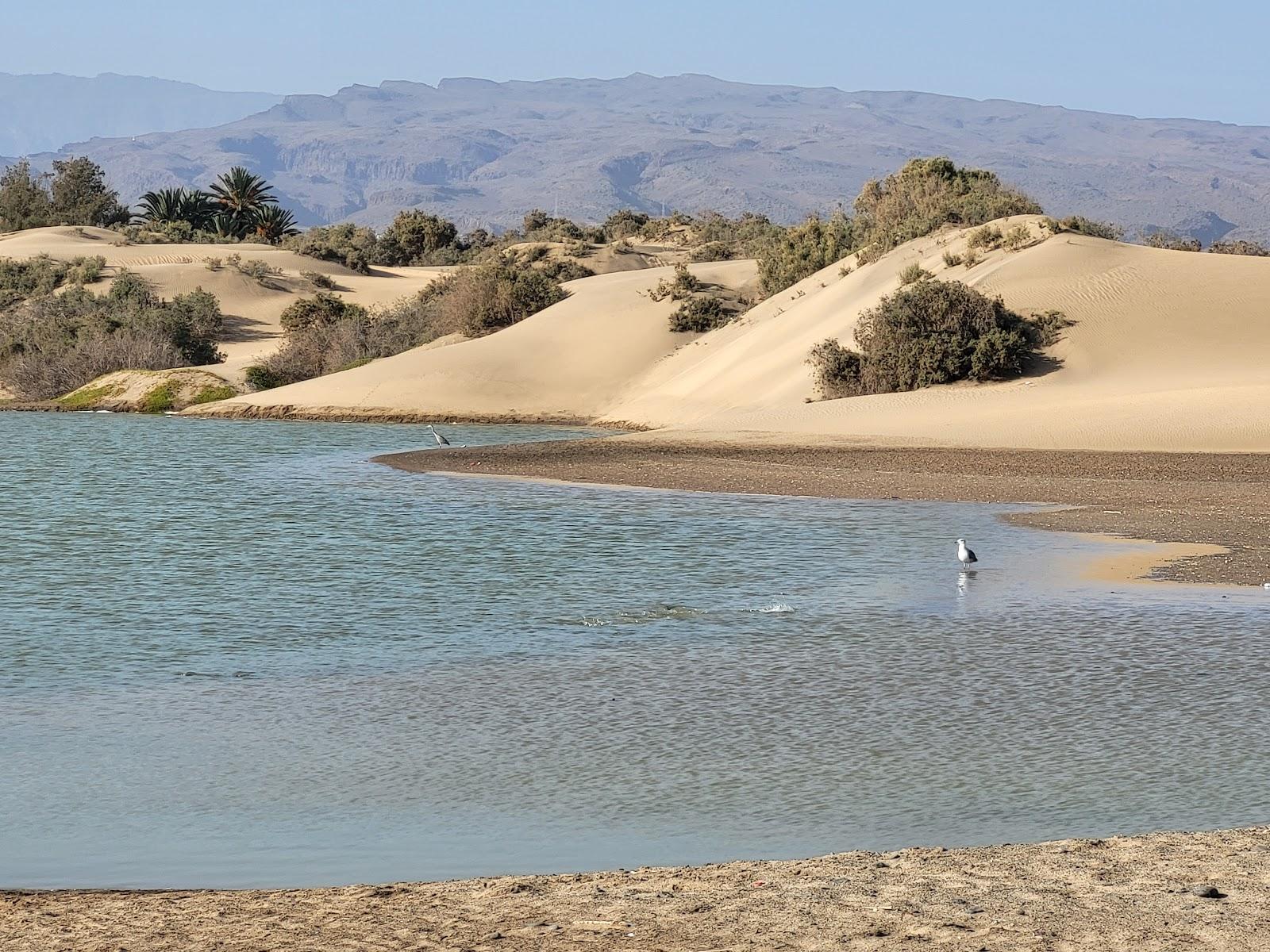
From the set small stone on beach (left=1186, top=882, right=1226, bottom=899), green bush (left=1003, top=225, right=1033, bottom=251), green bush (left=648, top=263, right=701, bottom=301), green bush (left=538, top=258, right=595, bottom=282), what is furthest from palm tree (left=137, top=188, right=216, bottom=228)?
small stone on beach (left=1186, top=882, right=1226, bottom=899)

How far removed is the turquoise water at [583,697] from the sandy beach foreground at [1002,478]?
113 cm

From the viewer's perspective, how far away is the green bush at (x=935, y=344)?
3366cm

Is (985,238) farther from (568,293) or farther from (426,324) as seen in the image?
(426,324)

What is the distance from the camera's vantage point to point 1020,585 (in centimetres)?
1520

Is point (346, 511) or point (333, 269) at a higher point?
point (333, 269)

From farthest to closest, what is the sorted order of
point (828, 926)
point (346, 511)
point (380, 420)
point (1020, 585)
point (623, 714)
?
point (380, 420)
point (346, 511)
point (1020, 585)
point (623, 714)
point (828, 926)

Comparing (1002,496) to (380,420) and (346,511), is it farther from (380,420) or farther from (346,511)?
(380,420)

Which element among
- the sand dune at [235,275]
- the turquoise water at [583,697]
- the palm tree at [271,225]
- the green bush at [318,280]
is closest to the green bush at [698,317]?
the sand dune at [235,275]

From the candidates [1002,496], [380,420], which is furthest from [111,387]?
[1002,496]

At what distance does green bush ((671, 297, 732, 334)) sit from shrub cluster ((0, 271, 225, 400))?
14.5 metres

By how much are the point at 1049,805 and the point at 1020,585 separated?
23.7 ft

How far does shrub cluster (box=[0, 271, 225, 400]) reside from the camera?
156 ft

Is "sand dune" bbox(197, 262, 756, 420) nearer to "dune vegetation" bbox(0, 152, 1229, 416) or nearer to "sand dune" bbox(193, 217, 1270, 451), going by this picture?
"sand dune" bbox(193, 217, 1270, 451)

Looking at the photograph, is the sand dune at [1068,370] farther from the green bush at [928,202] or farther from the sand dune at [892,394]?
the green bush at [928,202]
